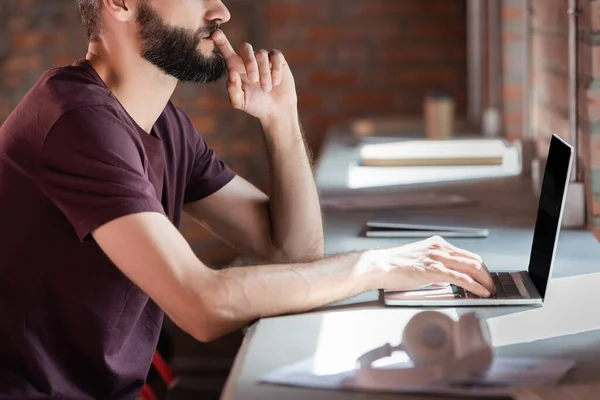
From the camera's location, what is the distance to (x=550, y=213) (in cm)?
149

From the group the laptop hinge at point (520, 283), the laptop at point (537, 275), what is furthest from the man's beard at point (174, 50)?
the laptop hinge at point (520, 283)

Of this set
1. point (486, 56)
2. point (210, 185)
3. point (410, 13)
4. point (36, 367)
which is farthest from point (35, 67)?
point (36, 367)

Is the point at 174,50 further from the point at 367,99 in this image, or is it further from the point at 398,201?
the point at 367,99

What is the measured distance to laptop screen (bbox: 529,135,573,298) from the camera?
4.68ft

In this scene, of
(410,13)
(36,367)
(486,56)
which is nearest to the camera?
(36,367)

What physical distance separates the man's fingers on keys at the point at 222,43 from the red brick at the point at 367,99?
2605 millimetres

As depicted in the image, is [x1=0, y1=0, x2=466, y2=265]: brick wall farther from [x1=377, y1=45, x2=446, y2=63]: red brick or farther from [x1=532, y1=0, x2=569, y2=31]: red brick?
[x1=532, y1=0, x2=569, y2=31]: red brick

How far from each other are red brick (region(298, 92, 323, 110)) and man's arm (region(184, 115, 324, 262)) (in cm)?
245

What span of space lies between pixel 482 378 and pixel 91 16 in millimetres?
924

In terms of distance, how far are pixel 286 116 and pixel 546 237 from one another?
622mm

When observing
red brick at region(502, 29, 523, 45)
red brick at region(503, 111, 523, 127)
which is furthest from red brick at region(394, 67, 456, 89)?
red brick at region(503, 111, 523, 127)

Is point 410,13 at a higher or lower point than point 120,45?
lower

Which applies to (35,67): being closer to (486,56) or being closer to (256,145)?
(256,145)

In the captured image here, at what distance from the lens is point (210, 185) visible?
76.5 inches
